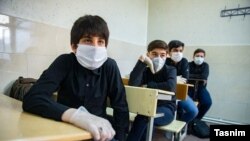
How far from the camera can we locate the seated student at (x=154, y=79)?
1628mm

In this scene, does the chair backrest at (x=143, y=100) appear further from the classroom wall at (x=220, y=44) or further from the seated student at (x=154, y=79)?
the classroom wall at (x=220, y=44)

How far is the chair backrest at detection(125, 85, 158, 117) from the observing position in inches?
55.2

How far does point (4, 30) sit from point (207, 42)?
3.12m

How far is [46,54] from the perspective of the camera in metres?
2.15

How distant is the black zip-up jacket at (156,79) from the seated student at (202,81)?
1.40 metres

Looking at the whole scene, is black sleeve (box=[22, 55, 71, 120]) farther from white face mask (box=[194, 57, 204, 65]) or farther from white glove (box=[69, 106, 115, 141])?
white face mask (box=[194, 57, 204, 65])

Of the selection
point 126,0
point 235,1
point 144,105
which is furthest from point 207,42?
point 144,105

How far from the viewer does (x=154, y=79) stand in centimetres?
200

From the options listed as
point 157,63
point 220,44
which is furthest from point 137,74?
point 220,44

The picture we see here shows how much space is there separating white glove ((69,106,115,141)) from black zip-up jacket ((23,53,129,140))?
7.1 inches

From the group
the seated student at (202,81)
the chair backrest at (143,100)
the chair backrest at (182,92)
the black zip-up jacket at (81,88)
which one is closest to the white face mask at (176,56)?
the seated student at (202,81)

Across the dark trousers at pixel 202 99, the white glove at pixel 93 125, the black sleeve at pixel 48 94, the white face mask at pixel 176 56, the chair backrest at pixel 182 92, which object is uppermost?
the white face mask at pixel 176 56

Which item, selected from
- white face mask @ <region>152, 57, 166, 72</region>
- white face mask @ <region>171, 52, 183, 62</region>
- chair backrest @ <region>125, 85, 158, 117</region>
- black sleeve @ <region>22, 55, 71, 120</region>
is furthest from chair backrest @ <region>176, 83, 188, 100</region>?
black sleeve @ <region>22, 55, 71, 120</region>

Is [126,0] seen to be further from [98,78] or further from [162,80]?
[98,78]
